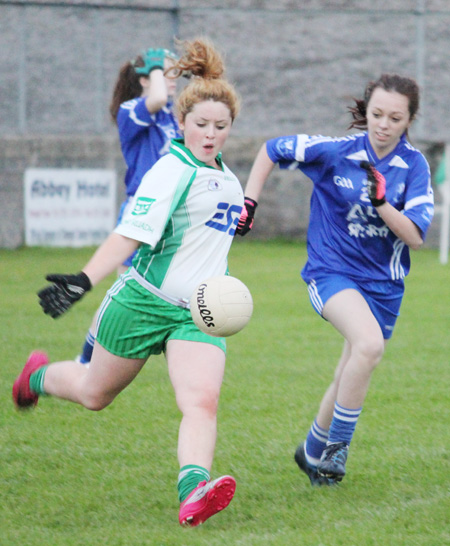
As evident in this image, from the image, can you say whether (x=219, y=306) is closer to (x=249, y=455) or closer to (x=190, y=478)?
(x=190, y=478)

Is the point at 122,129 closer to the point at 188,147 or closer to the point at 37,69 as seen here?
the point at 188,147

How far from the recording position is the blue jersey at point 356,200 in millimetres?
4707

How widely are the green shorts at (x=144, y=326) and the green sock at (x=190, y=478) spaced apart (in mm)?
541

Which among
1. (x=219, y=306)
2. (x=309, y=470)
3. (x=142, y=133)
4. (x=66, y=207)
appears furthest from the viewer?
(x=66, y=207)

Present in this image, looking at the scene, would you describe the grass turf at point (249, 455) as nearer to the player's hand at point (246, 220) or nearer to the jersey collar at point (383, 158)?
the player's hand at point (246, 220)

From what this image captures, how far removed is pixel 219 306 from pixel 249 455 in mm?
1435

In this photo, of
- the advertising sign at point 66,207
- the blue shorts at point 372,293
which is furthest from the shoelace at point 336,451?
the advertising sign at point 66,207

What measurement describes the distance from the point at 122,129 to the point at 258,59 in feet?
44.5

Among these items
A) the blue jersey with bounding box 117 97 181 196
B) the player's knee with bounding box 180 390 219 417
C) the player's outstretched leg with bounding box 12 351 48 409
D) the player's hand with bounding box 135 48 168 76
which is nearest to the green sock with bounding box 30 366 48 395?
the player's outstretched leg with bounding box 12 351 48 409

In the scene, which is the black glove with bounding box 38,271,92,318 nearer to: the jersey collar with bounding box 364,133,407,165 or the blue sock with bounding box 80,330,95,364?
the jersey collar with bounding box 364,133,407,165

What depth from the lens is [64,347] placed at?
8.20 metres

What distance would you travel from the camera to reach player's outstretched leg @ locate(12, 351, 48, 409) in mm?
4965

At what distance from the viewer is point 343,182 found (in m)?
4.78

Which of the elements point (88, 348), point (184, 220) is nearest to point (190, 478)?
point (184, 220)
